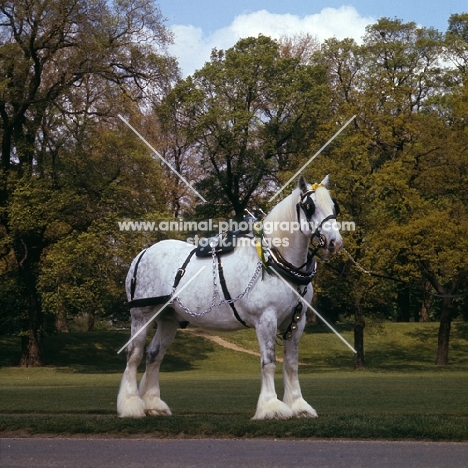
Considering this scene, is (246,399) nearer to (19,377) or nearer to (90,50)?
(19,377)

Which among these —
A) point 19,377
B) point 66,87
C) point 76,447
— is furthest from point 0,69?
point 76,447

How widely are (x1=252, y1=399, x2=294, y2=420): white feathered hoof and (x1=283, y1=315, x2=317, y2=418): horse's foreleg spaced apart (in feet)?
0.99

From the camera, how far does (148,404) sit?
48.4 feet

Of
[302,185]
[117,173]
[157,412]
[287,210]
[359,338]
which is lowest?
[359,338]

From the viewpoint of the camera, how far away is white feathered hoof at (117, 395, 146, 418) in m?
14.2

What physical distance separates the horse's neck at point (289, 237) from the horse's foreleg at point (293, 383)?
955 mm

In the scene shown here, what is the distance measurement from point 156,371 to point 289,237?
3334mm

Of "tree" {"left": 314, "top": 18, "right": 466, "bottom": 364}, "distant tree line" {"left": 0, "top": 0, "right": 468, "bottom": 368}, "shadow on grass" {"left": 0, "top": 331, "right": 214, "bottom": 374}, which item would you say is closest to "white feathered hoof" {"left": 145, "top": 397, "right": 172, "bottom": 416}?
"tree" {"left": 314, "top": 18, "right": 466, "bottom": 364}

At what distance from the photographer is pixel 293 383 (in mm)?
13703

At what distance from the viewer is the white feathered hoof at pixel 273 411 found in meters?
13.1

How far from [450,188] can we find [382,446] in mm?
34765

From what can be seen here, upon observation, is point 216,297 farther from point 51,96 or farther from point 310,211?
point 51,96

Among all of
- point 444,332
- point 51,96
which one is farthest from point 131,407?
point 444,332

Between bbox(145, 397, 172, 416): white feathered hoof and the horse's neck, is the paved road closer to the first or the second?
bbox(145, 397, 172, 416): white feathered hoof
